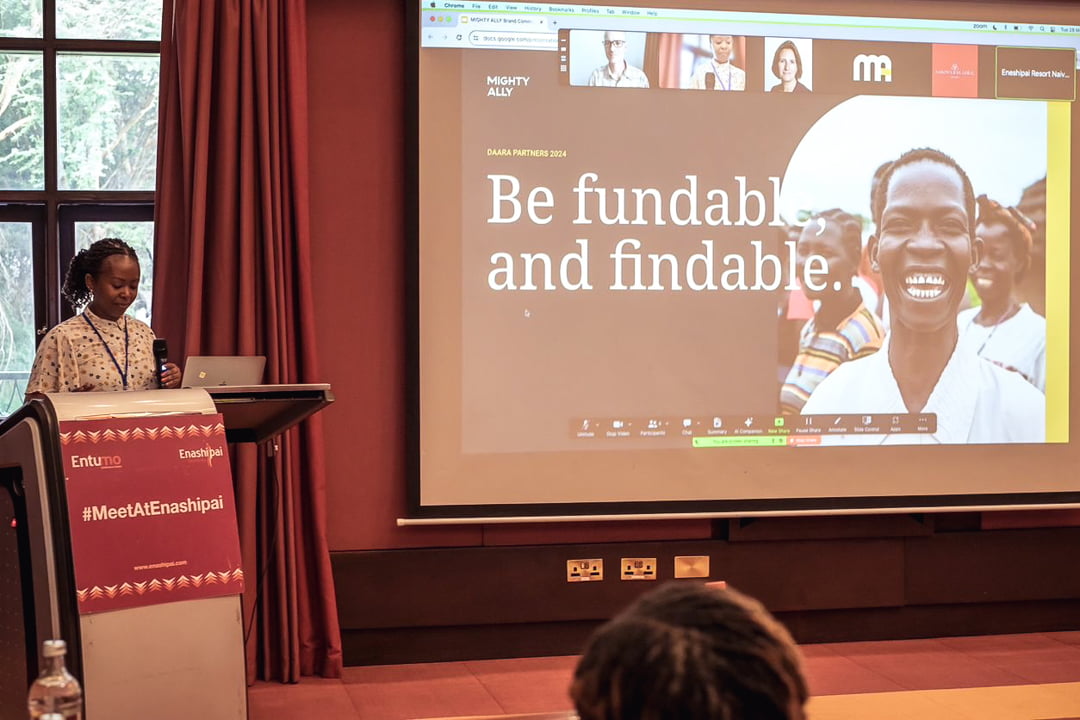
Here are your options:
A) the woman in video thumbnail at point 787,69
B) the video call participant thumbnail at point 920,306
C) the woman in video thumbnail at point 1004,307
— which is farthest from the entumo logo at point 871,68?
the woman in video thumbnail at point 1004,307

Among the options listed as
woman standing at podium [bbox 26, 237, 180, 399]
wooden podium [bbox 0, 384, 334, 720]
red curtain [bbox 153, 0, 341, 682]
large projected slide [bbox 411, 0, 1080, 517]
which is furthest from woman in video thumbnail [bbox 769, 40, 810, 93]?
wooden podium [bbox 0, 384, 334, 720]

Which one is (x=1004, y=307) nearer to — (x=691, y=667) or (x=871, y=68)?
(x=871, y=68)

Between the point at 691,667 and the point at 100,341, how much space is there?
2.72 metres

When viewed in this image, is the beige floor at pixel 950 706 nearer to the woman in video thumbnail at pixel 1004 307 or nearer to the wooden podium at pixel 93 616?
the wooden podium at pixel 93 616

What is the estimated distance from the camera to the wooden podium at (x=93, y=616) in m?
2.30

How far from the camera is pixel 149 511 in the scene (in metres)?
2.41

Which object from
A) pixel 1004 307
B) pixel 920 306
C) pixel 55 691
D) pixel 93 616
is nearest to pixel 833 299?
pixel 920 306

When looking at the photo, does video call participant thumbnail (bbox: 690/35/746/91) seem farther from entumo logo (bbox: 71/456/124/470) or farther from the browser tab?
entumo logo (bbox: 71/456/124/470)

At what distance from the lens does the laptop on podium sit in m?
2.74

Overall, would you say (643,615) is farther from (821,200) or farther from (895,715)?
(821,200)

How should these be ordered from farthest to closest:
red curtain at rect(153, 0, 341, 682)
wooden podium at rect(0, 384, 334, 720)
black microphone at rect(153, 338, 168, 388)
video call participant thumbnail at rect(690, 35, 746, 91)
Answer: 1. video call participant thumbnail at rect(690, 35, 746, 91)
2. red curtain at rect(153, 0, 341, 682)
3. black microphone at rect(153, 338, 168, 388)
4. wooden podium at rect(0, 384, 334, 720)

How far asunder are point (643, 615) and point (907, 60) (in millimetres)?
3904

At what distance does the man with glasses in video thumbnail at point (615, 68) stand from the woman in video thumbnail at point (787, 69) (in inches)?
21.4

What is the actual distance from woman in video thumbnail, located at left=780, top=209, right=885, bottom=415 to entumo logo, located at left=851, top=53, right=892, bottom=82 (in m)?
0.52
